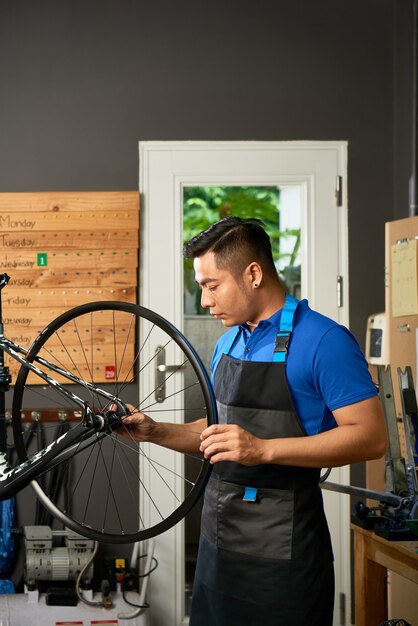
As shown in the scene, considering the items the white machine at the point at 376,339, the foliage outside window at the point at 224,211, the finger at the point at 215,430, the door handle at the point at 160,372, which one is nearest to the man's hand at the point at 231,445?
the finger at the point at 215,430

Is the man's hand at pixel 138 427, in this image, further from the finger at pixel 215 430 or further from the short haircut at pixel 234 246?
the short haircut at pixel 234 246

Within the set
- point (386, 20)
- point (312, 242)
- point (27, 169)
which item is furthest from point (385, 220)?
point (27, 169)

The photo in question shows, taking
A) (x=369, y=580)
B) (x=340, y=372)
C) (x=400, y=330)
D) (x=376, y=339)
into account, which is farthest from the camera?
(x=376, y=339)

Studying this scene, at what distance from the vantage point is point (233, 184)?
3.83 metres

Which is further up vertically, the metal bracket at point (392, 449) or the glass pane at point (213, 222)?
the glass pane at point (213, 222)

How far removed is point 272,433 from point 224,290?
346 millimetres

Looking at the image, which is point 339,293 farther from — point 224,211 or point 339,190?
point 224,211

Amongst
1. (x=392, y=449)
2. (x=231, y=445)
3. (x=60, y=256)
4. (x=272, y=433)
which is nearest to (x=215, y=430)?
(x=231, y=445)

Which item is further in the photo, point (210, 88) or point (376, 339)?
point (210, 88)

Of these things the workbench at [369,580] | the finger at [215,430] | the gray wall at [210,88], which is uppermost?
the gray wall at [210,88]

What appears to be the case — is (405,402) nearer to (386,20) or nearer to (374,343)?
(374,343)

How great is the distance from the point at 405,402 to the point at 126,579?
1643mm

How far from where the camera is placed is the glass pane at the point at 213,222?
13.0 feet

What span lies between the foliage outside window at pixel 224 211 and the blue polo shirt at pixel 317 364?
1936 mm
